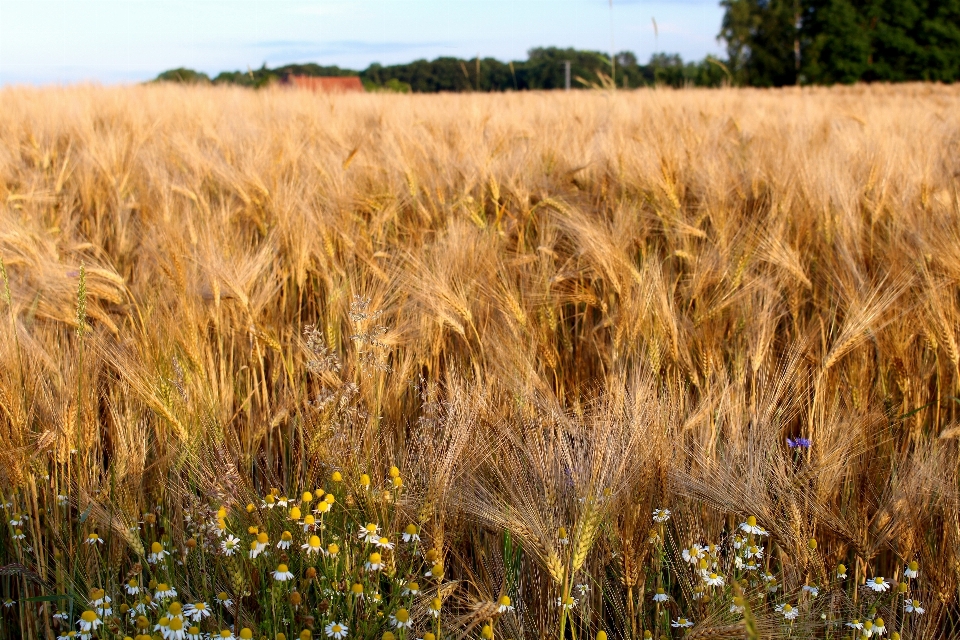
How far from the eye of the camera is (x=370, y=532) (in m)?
1.32

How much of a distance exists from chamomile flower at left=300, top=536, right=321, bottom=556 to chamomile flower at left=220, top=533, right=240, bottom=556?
0.12 metres

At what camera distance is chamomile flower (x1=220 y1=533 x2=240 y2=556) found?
1310 mm

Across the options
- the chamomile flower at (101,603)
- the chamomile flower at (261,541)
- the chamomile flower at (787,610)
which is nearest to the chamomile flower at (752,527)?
the chamomile flower at (787,610)

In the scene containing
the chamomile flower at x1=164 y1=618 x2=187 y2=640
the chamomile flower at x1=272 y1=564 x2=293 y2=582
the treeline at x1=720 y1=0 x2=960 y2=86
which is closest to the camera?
the chamomile flower at x1=164 y1=618 x2=187 y2=640

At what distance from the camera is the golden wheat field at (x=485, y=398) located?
134cm

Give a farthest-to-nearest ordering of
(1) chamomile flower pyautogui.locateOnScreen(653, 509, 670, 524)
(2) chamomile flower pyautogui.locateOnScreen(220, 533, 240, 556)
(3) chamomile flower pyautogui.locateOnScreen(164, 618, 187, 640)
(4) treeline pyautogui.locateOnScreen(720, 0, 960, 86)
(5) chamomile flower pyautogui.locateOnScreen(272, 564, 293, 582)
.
A: (4) treeline pyautogui.locateOnScreen(720, 0, 960, 86) < (1) chamomile flower pyautogui.locateOnScreen(653, 509, 670, 524) < (2) chamomile flower pyautogui.locateOnScreen(220, 533, 240, 556) < (5) chamomile flower pyautogui.locateOnScreen(272, 564, 293, 582) < (3) chamomile flower pyautogui.locateOnScreen(164, 618, 187, 640)

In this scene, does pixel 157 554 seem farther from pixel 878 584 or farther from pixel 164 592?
pixel 878 584

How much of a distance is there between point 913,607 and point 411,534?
2.96 ft

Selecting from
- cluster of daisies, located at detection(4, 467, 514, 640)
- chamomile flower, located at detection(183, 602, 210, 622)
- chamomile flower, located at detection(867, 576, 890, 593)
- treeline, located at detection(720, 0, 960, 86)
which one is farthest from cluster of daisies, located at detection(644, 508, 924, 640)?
treeline, located at detection(720, 0, 960, 86)

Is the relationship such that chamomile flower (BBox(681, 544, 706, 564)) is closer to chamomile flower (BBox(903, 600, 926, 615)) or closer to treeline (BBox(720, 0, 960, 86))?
chamomile flower (BBox(903, 600, 926, 615))

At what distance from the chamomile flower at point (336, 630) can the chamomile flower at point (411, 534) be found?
7.0 inches

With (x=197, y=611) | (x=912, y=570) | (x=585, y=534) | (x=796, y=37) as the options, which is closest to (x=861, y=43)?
(x=796, y=37)

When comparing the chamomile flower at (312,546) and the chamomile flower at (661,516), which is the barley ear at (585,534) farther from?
the chamomile flower at (312,546)

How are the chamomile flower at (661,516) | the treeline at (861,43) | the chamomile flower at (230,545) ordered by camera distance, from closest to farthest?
the chamomile flower at (230,545) → the chamomile flower at (661,516) → the treeline at (861,43)
